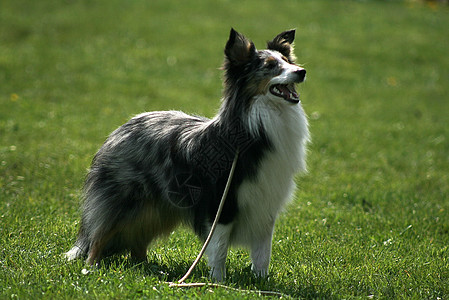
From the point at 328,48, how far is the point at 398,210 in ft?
35.8

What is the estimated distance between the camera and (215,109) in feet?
38.5

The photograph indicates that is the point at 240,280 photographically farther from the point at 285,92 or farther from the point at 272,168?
the point at 285,92

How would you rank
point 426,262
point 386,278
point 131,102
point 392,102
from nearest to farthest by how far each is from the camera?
point 386,278
point 426,262
point 131,102
point 392,102

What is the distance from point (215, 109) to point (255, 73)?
721cm

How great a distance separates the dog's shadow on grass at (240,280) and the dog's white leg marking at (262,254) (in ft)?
0.30

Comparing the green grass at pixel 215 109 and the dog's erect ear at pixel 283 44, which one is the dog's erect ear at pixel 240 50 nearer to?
the dog's erect ear at pixel 283 44

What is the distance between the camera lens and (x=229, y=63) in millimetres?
4617

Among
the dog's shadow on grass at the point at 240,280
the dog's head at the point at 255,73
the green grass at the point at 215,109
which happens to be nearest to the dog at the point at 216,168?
the dog's head at the point at 255,73

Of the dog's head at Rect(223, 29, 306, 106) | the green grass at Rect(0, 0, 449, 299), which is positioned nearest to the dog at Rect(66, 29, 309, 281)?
the dog's head at Rect(223, 29, 306, 106)

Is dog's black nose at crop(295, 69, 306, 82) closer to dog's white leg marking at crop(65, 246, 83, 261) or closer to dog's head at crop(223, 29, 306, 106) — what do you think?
dog's head at crop(223, 29, 306, 106)

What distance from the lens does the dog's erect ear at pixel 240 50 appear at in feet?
14.8

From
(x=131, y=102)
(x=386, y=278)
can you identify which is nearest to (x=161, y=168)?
(x=386, y=278)

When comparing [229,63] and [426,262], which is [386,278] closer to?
[426,262]

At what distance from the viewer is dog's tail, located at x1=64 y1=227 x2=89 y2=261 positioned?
5.13m
